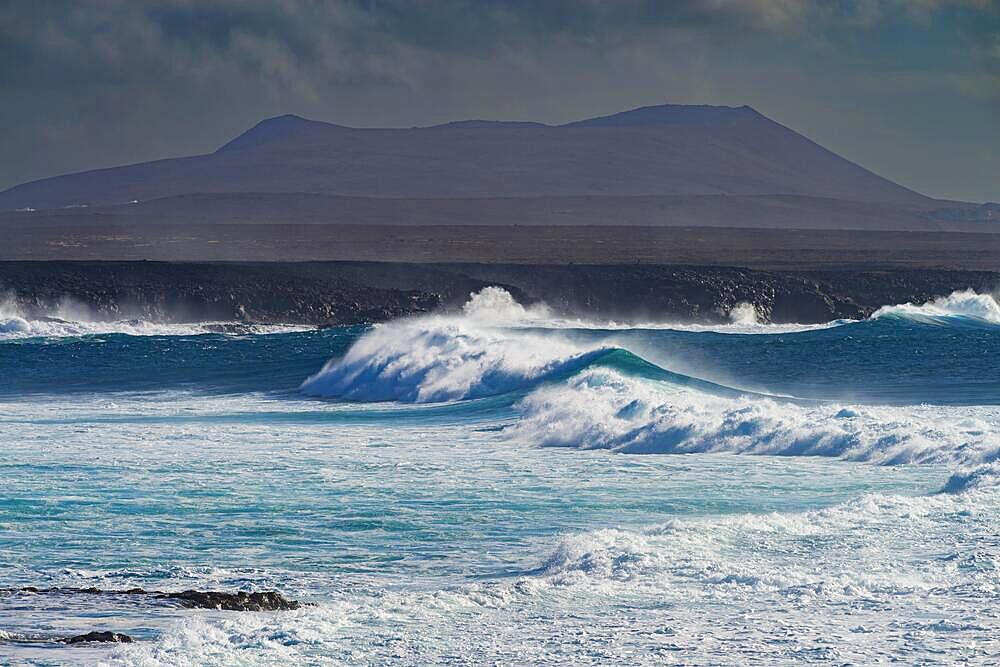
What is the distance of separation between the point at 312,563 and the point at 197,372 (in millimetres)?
21608

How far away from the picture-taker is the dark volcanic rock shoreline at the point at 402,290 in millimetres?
51781

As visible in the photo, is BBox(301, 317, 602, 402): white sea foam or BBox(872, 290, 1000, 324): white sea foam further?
BBox(872, 290, 1000, 324): white sea foam

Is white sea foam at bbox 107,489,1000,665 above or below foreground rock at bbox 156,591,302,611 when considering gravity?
below

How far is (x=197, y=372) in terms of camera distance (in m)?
32.8

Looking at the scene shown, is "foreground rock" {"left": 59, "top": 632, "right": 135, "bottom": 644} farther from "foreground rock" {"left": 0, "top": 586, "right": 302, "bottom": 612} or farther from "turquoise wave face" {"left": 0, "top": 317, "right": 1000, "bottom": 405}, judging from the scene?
"turquoise wave face" {"left": 0, "top": 317, "right": 1000, "bottom": 405}

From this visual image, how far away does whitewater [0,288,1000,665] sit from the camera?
373 inches

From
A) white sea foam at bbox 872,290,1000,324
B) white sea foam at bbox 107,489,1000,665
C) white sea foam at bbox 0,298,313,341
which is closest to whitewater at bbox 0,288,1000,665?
white sea foam at bbox 107,489,1000,665

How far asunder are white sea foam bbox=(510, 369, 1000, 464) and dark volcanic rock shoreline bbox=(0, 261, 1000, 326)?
92.9 feet

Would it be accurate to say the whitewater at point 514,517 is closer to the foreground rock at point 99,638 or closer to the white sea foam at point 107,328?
the foreground rock at point 99,638

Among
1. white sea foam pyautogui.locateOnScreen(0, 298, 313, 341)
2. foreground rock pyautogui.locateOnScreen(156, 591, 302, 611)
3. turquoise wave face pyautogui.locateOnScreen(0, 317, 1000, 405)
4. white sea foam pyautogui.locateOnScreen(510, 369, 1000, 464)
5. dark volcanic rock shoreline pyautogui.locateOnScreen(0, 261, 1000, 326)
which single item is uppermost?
dark volcanic rock shoreline pyautogui.locateOnScreen(0, 261, 1000, 326)

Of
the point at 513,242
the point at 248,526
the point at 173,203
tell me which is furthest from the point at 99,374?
the point at 173,203

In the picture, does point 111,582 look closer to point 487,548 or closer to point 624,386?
point 487,548

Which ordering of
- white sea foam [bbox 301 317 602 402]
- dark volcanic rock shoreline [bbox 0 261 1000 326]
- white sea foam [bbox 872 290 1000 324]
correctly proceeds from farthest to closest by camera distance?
dark volcanic rock shoreline [bbox 0 261 1000 326], white sea foam [bbox 872 290 1000 324], white sea foam [bbox 301 317 602 402]

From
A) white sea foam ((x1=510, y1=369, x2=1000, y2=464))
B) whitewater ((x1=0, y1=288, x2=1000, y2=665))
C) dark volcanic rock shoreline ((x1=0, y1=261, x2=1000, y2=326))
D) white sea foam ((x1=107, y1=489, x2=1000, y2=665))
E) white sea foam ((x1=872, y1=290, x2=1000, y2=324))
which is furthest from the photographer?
dark volcanic rock shoreline ((x1=0, y1=261, x2=1000, y2=326))
